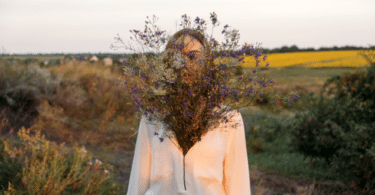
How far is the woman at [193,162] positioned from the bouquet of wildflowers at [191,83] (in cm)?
3

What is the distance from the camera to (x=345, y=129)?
621cm

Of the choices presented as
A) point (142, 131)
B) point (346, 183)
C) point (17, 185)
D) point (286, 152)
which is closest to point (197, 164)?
point (142, 131)

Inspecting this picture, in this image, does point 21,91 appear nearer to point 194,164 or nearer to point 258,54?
point 194,164

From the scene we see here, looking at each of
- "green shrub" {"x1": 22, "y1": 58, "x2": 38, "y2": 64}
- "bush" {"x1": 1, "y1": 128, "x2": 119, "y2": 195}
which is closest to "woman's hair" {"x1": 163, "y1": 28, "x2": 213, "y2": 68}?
Answer: "bush" {"x1": 1, "y1": 128, "x2": 119, "y2": 195}

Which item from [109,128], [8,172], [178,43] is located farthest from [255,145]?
[178,43]

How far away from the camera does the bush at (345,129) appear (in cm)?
523

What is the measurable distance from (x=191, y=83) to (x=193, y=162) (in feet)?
1.75

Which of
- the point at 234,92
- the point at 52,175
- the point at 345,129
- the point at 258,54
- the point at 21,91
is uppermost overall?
the point at 258,54

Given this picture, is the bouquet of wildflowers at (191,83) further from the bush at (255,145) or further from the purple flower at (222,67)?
the bush at (255,145)

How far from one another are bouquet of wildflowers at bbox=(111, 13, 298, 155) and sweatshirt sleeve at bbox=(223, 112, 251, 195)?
0.21 m

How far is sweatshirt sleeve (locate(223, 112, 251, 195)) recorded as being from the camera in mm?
2092

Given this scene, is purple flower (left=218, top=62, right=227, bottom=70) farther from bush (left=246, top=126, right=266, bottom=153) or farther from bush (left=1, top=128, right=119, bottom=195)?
bush (left=246, top=126, right=266, bottom=153)

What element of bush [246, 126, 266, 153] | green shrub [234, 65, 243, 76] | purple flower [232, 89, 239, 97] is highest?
green shrub [234, 65, 243, 76]

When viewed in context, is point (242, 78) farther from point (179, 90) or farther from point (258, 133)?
point (258, 133)
